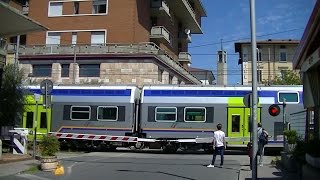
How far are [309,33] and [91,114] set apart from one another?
18557 mm

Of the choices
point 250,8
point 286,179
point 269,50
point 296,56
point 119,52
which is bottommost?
point 286,179

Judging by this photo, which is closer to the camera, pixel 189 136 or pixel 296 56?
pixel 296 56

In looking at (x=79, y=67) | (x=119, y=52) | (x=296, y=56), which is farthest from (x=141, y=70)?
(x=296, y=56)

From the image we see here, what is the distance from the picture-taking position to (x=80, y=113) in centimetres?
2864

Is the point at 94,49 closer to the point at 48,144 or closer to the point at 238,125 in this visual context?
the point at 238,125

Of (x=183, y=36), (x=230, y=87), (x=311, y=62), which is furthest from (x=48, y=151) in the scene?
(x=183, y=36)

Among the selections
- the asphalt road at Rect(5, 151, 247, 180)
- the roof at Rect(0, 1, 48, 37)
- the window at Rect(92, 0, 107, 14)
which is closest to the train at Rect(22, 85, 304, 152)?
the asphalt road at Rect(5, 151, 247, 180)

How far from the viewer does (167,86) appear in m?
27.6

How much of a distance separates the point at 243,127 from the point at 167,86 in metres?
4.77

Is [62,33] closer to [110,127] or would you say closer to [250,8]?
[110,127]

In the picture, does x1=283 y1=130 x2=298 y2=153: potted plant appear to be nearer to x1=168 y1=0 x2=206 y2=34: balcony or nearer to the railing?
the railing

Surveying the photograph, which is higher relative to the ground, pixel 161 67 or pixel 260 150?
pixel 161 67

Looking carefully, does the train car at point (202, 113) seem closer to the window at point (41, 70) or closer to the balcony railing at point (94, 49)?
the balcony railing at point (94, 49)

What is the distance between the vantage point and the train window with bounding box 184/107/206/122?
1069 inches
